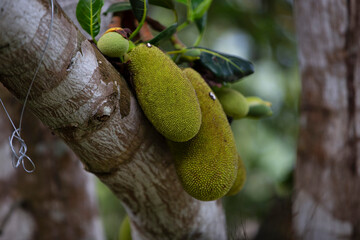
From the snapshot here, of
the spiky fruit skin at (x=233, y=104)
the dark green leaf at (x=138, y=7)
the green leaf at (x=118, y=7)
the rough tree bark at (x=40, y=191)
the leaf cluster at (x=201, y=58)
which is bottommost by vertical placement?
the rough tree bark at (x=40, y=191)

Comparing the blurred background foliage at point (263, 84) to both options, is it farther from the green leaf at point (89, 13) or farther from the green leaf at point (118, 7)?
the green leaf at point (89, 13)

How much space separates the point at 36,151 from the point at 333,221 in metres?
1.13

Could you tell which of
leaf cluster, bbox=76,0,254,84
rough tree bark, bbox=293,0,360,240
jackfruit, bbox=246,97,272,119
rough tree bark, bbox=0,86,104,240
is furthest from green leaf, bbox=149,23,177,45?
rough tree bark, bbox=0,86,104,240

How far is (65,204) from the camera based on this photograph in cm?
139

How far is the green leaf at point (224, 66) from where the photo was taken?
712 mm

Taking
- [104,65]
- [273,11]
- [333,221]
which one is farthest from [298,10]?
[273,11]

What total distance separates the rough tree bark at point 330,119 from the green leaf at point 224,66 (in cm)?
53

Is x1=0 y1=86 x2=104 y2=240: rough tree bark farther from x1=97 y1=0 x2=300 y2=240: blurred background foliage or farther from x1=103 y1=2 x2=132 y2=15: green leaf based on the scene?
x1=97 y1=0 x2=300 y2=240: blurred background foliage

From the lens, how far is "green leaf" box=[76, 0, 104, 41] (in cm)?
59

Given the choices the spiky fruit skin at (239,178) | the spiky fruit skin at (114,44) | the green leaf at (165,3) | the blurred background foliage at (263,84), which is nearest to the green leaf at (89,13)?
the spiky fruit skin at (114,44)

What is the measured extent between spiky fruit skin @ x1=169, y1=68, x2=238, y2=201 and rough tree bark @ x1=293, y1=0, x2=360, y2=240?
0.62 m

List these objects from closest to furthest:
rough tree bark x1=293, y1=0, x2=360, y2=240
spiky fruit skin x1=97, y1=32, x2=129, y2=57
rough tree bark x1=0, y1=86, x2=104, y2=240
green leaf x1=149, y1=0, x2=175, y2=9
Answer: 1. spiky fruit skin x1=97, y1=32, x2=129, y2=57
2. green leaf x1=149, y1=0, x2=175, y2=9
3. rough tree bark x1=293, y1=0, x2=360, y2=240
4. rough tree bark x1=0, y1=86, x2=104, y2=240

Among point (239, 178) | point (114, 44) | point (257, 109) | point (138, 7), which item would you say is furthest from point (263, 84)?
point (114, 44)

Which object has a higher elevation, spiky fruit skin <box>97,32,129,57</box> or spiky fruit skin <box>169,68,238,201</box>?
spiky fruit skin <box>97,32,129,57</box>
